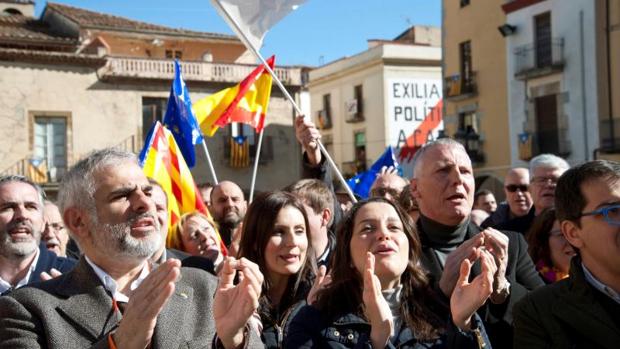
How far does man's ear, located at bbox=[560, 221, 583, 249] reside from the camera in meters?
3.02

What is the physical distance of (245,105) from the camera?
972 cm

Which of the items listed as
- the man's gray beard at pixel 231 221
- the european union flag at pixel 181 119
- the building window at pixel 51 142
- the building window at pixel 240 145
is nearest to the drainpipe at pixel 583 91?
the building window at pixel 240 145

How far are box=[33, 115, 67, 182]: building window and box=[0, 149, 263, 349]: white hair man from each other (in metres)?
24.7

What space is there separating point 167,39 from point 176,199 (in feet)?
86.0

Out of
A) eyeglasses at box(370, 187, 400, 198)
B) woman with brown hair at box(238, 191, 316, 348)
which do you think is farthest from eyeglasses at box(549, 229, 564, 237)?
eyeglasses at box(370, 187, 400, 198)

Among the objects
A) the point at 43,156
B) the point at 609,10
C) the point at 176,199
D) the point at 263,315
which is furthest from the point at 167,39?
the point at 263,315

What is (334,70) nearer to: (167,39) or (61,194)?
(167,39)

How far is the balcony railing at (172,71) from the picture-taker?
27.3 m

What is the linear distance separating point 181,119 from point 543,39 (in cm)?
1848

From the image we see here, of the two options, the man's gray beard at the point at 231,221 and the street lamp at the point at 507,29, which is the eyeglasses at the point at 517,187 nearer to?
the man's gray beard at the point at 231,221

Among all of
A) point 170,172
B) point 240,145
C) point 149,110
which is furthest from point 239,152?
point 170,172

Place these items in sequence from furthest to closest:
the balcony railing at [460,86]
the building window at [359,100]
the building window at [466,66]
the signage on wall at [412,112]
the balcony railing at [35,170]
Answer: the building window at [359,100] < the signage on wall at [412,112] < the building window at [466,66] < the balcony railing at [460,86] < the balcony railing at [35,170]

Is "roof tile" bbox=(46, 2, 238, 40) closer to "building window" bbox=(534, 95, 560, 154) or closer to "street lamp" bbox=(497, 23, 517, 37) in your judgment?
"street lamp" bbox=(497, 23, 517, 37)

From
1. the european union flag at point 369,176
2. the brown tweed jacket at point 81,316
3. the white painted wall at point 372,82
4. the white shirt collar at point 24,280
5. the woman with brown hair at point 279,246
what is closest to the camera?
the brown tweed jacket at point 81,316
